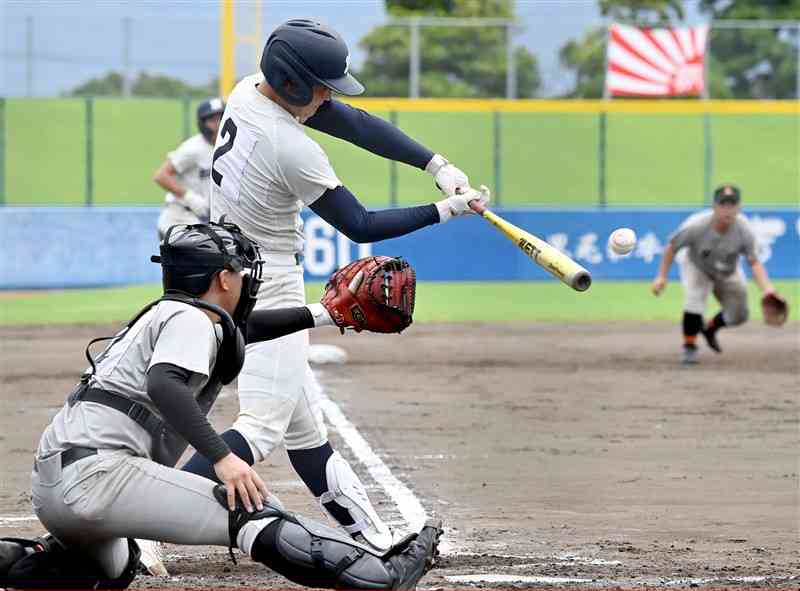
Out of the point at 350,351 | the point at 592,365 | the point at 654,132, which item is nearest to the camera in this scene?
the point at 592,365

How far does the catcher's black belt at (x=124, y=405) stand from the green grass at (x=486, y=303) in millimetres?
11985

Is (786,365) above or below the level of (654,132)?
below

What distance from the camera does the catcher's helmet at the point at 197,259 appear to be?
15.7 feet

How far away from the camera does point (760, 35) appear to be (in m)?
29.1

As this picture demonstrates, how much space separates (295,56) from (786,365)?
28.4 feet

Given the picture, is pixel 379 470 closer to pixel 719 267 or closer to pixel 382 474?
pixel 382 474

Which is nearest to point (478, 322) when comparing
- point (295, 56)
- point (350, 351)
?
point (350, 351)

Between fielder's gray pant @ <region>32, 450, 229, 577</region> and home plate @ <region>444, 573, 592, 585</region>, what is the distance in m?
1.40

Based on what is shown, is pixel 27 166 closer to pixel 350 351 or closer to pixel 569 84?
pixel 569 84

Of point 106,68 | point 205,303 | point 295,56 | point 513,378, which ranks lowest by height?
point 513,378

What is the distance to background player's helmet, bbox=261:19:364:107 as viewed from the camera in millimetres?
5461

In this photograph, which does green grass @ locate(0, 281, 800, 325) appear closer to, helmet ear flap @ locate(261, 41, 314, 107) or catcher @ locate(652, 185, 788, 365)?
catcher @ locate(652, 185, 788, 365)

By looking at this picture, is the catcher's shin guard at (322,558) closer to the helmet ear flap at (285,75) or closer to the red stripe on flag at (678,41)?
the helmet ear flap at (285,75)

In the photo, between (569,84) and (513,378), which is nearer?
(513,378)
